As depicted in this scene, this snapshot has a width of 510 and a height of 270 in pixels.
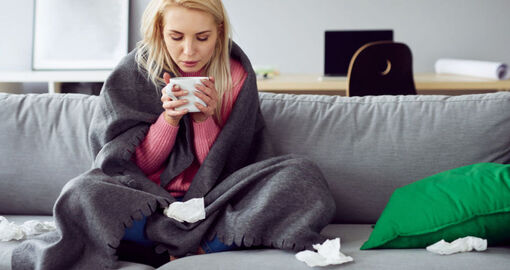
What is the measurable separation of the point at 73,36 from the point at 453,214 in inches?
114

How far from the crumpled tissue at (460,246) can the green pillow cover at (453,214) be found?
24 mm

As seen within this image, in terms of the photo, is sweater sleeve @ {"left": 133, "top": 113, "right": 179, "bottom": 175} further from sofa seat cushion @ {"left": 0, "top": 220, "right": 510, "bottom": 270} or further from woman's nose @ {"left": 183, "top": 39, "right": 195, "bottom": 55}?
sofa seat cushion @ {"left": 0, "top": 220, "right": 510, "bottom": 270}

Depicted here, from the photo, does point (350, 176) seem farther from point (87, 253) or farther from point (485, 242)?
point (87, 253)

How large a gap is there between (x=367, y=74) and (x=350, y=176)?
1172 millimetres

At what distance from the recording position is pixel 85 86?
3.38 m

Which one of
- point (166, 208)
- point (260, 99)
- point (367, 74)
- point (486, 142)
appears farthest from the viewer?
point (367, 74)

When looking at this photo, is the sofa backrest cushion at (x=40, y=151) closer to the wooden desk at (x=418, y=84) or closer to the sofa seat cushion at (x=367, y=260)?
the sofa seat cushion at (x=367, y=260)

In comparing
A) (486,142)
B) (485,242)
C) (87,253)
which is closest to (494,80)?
(486,142)

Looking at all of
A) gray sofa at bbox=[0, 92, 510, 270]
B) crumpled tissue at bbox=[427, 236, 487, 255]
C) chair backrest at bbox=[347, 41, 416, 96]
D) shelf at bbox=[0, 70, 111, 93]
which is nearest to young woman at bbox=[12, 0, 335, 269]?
gray sofa at bbox=[0, 92, 510, 270]

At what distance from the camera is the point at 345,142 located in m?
1.72

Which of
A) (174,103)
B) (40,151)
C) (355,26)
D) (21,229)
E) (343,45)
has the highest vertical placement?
(355,26)

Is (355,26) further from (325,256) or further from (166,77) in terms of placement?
(325,256)

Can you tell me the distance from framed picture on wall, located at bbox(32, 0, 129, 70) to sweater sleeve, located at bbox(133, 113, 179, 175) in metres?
2.16

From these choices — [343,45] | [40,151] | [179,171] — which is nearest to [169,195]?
[179,171]
